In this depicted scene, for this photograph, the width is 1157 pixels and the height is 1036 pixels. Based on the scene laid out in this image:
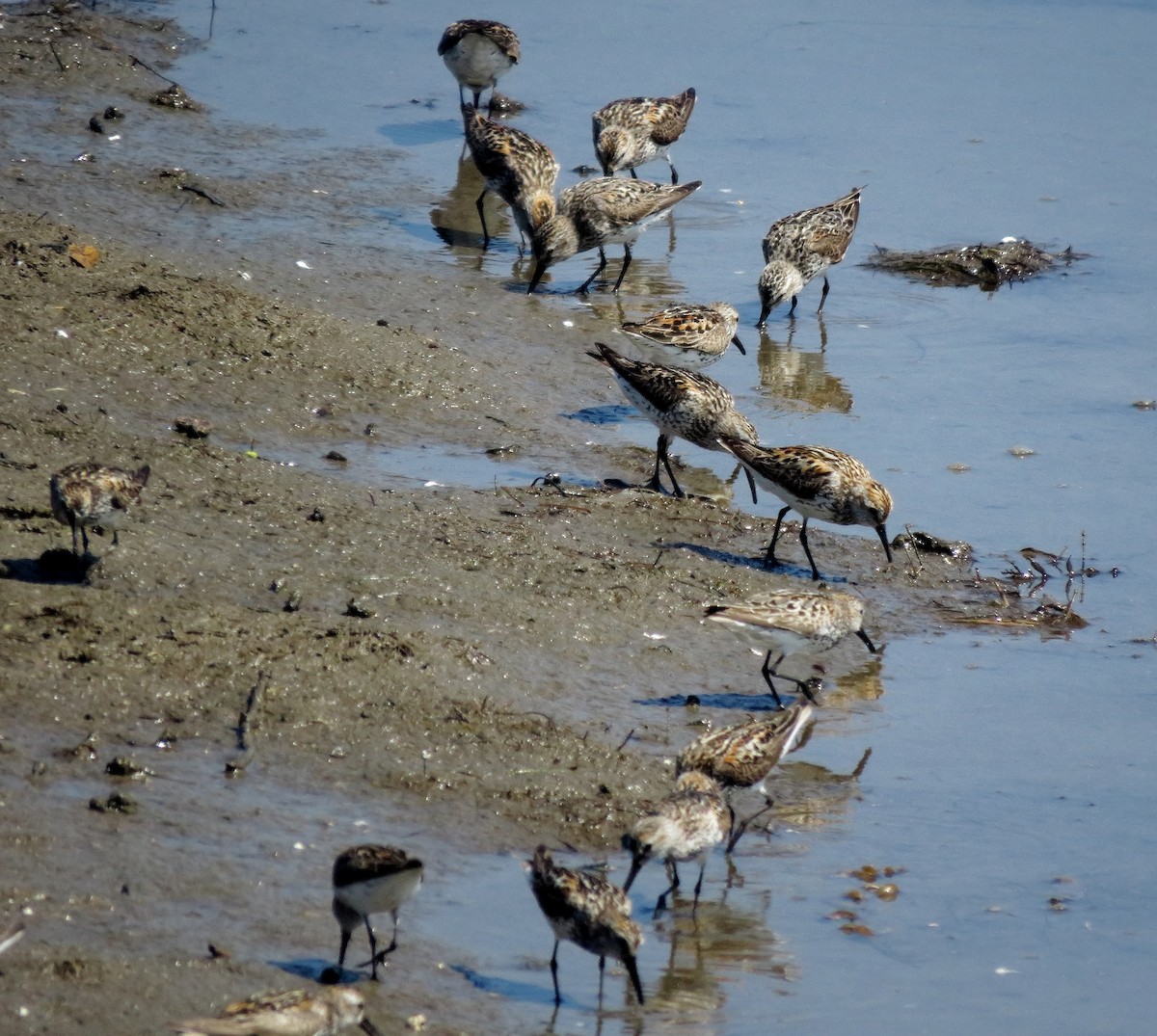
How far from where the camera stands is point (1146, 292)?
604 inches

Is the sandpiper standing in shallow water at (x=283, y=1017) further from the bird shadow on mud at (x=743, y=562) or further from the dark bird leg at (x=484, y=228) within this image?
the dark bird leg at (x=484, y=228)

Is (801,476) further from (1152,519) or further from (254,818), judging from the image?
(254,818)

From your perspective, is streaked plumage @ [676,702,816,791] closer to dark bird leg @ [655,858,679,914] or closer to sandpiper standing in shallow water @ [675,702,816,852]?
sandpiper standing in shallow water @ [675,702,816,852]

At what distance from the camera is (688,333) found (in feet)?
40.4

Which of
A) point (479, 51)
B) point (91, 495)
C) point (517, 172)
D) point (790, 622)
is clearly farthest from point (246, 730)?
point (479, 51)

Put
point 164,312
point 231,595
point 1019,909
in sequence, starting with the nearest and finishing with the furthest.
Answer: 1. point 1019,909
2. point 231,595
3. point 164,312

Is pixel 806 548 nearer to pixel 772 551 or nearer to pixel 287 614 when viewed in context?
pixel 772 551

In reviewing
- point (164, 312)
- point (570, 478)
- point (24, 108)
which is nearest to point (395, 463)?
point (570, 478)

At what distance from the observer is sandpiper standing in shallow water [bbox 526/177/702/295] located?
580 inches

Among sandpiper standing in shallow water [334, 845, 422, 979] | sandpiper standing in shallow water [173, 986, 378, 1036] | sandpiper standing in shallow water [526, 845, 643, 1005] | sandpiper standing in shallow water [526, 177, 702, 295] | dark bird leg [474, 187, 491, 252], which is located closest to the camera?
sandpiper standing in shallow water [173, 986, 378, 1036]

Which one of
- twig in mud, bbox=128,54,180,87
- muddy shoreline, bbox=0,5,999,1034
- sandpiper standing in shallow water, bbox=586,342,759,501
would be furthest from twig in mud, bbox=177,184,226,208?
sandpiper standing in shallow water, bbox=586,342,759,501

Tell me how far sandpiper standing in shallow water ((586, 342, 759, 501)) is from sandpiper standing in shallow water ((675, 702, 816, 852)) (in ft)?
11.2

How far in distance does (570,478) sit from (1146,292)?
7.14 meters

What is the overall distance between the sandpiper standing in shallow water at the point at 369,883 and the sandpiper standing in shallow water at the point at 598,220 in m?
9.38
